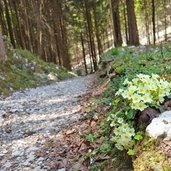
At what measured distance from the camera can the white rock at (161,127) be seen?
9.52 ft

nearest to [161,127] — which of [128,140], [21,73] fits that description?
[128,140]

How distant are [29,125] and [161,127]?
3.67 meters

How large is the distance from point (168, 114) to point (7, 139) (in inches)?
127

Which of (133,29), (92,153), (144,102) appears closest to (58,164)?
(92,153)

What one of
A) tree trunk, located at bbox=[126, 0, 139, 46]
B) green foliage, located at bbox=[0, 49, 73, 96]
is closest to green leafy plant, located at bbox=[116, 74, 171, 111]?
green foliage, located at bbox=[0, 49, 73, 96]

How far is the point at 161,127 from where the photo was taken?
2.96 m

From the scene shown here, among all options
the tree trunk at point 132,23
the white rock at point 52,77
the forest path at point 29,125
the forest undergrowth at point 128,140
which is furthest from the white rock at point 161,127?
the white rock at point 52,77

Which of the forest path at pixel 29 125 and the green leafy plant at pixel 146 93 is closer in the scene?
the green leafy plant at pixel 146 93

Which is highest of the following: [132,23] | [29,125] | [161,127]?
[161,127]

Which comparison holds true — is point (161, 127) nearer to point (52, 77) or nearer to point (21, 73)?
point (21, 73)

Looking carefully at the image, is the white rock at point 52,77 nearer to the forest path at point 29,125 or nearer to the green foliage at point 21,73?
the green foliage at point 21,73

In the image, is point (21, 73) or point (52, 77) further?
point (52, 77)

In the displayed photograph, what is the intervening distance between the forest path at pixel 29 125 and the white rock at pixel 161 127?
1.63m

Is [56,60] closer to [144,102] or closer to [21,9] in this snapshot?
[21,9]
